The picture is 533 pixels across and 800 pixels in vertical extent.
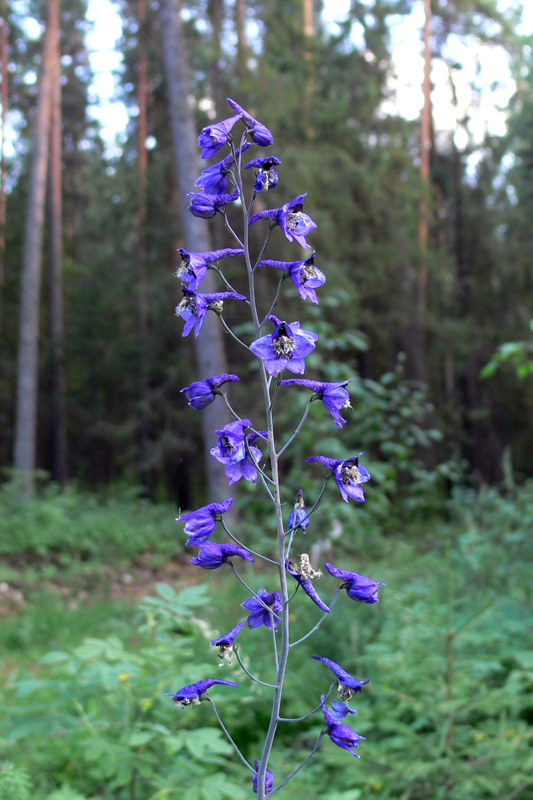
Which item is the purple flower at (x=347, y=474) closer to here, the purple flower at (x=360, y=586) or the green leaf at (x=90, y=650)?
the purple flower at (x=360, y=586)

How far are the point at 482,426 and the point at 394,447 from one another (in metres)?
11.4

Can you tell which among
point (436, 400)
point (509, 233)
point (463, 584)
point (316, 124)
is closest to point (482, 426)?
point (436, 400)

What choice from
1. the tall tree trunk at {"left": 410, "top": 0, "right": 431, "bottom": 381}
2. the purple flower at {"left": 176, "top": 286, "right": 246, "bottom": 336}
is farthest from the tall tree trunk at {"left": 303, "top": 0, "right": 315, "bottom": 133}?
the purple flower at {"left": 176, "top": 286, "right": 246, "bottom": 336}

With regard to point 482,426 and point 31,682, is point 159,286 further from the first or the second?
point 31,682

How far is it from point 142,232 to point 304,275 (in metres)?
14.9

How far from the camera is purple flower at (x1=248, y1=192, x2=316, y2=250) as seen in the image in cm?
154

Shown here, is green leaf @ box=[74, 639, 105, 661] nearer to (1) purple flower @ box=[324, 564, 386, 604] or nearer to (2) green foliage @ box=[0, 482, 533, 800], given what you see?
(2) green foliage @ box=[0, 482, 533, 800]

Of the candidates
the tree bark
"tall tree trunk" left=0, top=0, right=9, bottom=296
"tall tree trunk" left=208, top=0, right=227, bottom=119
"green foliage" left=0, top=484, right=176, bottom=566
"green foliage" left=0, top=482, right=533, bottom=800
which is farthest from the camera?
"tall tree trunk" left=0, top=0, right=9, bottom=296

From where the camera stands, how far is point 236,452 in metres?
1.48

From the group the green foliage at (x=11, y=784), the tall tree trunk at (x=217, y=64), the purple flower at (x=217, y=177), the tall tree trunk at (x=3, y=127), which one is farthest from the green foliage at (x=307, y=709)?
the tall tree trunk at (x=3, y=127)

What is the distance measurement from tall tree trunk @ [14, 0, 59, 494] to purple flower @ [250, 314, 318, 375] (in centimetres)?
1235

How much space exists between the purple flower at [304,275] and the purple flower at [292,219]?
0.16 ft

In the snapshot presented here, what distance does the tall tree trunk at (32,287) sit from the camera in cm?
1305

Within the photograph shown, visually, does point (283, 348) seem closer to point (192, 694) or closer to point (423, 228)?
point (192, 694)
